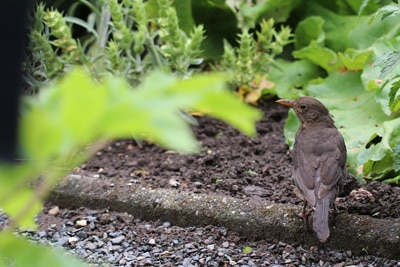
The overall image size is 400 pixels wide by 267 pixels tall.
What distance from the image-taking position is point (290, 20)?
620cm

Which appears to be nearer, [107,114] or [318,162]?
[107,114]

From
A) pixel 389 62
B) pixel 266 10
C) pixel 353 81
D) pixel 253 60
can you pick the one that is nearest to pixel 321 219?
pixel 389 62

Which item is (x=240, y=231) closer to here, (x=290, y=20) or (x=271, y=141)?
(x=271, y=141)

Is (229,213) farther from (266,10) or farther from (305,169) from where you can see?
(266,10)

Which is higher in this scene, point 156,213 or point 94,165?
point 94,165

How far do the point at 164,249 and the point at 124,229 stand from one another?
1.03ft

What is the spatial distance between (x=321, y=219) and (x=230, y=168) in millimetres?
1299

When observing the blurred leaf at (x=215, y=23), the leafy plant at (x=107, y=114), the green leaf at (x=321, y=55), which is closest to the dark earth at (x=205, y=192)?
the green leaf at (x=321, y=55)

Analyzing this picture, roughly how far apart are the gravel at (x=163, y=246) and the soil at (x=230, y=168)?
0.98ft

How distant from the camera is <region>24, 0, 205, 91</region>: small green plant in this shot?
4.62m

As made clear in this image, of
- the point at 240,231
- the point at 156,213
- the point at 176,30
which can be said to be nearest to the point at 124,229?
the point at 156,213

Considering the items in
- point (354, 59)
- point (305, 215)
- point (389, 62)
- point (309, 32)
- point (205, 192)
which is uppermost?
point (309, 32)

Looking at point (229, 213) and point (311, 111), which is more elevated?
point (311, 111)

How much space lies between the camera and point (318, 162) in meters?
3.64
